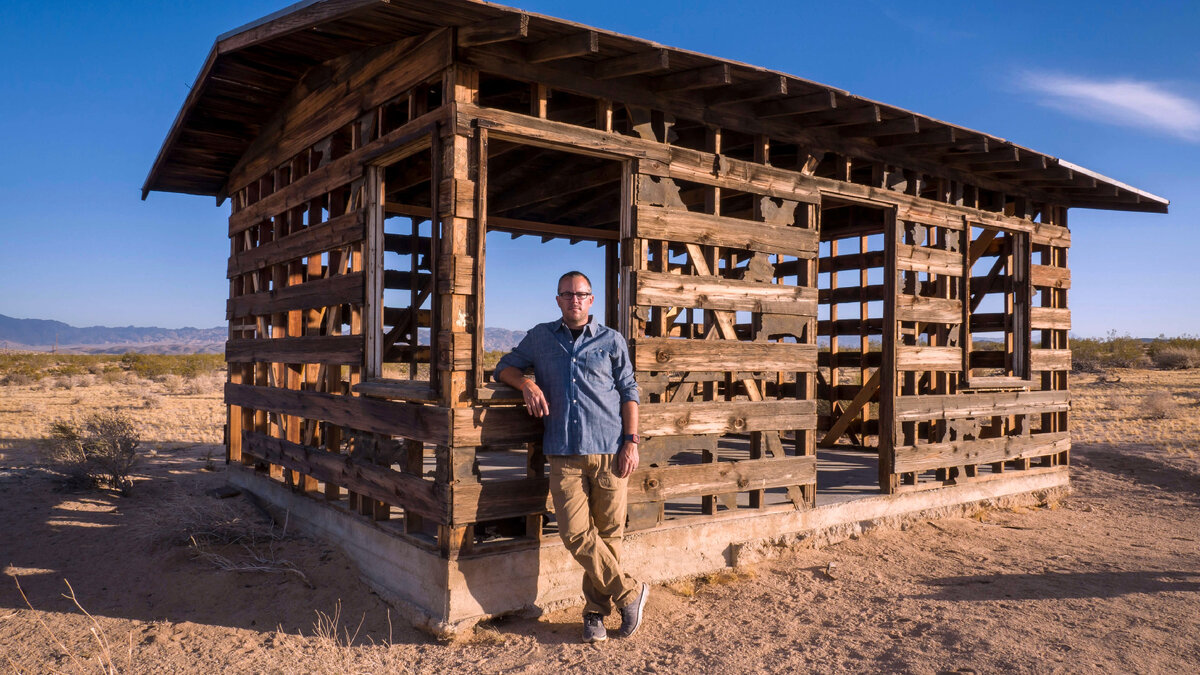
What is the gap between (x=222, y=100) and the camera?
743 cm

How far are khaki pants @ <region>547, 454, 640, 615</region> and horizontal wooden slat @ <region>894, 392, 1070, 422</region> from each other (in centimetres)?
373

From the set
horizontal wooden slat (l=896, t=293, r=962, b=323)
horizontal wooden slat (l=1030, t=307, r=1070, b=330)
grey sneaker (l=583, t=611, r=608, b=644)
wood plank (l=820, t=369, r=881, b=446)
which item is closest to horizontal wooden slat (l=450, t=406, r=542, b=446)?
grey sneaker (l=583, t=611, r=608, b=644)

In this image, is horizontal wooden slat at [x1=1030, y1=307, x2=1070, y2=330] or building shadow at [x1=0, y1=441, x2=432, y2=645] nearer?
building shadow at [x1=0, y1=441, x2=432, y2=645]

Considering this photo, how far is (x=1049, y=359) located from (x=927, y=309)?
8.27ft

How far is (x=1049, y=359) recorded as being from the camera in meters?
9.06

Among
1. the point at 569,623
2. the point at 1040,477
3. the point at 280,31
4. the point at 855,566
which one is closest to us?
the point at 569,623

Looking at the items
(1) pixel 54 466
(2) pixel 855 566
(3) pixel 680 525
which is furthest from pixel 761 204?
(1) pixel 54 466

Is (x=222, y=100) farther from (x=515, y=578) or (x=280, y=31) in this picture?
(x=515, y=578)

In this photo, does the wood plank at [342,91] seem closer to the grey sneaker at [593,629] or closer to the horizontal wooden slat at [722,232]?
the horizontal wooden slat at [722,232]

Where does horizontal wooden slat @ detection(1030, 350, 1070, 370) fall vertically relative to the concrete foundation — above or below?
above

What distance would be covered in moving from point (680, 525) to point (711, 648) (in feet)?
4.15

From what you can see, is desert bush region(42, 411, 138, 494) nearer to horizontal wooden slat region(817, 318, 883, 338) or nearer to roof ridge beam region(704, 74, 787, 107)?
roof ridge beam region(704, 74, 787, 107)

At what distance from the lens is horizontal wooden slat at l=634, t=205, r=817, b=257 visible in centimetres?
552

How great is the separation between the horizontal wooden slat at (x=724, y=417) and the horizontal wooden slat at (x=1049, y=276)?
13.7 feet
